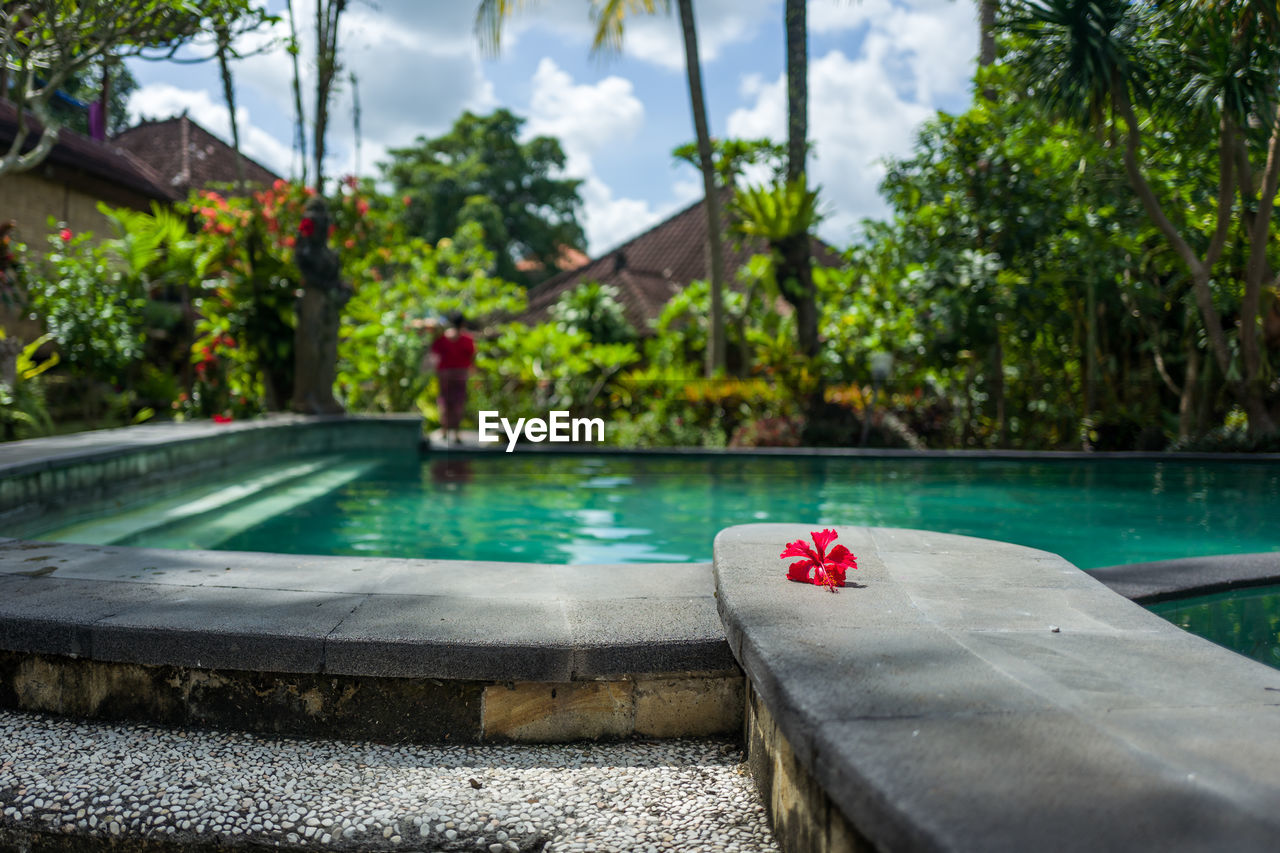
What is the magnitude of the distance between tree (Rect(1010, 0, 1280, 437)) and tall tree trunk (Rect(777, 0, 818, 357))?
9.07 feet

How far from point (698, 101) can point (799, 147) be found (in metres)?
1.50

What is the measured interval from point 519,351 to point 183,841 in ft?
35.3

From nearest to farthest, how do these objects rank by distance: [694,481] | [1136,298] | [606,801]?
[606,801] < [694,481] < [1136,298]

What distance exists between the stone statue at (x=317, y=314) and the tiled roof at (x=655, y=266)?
30.8ft

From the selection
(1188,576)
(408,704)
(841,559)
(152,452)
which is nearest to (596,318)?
(152,452)

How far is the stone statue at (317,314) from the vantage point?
9945mm

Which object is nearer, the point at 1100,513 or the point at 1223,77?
the point at 1100,513

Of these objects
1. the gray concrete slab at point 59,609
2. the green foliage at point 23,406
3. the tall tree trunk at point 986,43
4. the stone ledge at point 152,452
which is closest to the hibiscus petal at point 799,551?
the gray concrete slab at point 59,609

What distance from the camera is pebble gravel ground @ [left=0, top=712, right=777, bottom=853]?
1968mm

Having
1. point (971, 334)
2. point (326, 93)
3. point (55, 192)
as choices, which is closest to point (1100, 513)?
point (971, 334)

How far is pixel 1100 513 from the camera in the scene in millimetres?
6742

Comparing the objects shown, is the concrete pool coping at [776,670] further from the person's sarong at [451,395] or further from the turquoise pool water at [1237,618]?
the person's sarong at [451,395]

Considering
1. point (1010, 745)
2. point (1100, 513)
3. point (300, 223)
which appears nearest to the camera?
point (1010, 745)

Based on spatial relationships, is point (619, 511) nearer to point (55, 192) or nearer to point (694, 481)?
point (694, 481)
